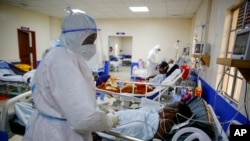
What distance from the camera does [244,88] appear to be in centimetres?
148

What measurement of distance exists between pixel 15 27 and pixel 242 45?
23.1ft

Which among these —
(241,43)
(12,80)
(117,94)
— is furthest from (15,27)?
(241,43)

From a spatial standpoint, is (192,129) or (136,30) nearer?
(192,129)

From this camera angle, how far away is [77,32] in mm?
985

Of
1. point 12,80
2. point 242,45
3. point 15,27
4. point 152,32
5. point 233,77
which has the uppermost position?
point 152,32

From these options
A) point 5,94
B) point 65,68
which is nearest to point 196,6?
point 65,68

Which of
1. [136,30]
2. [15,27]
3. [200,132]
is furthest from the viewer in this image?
[136,30]

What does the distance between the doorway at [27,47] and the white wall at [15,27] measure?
234mm

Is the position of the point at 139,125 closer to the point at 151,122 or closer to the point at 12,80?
the point at 151,122

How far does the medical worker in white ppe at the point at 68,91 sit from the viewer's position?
2.72 ft

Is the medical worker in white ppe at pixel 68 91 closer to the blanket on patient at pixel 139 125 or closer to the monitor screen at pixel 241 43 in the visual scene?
the blanket on patient at pixel 139 125

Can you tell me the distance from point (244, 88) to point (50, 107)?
1.66 meters

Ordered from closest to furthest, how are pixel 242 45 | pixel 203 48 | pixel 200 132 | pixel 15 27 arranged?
pixel 242 45
pixel 200 132
pixel 203 48
pixel 15 27

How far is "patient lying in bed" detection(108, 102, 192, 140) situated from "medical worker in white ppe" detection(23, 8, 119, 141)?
708 millimetres
